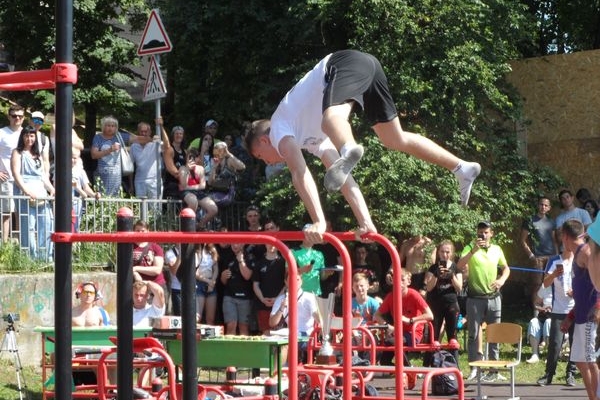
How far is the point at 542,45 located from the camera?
2203 cm

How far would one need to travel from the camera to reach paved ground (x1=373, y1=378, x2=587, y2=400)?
1221 centimetres

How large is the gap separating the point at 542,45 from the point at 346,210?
8.50m

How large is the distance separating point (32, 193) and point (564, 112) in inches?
366

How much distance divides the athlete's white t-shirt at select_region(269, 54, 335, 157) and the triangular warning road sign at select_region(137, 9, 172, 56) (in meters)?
7.18

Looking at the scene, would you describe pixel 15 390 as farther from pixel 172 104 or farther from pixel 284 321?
pixel 172 104

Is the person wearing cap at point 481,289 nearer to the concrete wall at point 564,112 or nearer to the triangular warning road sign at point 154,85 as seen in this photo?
the triangular warning road sign at point 154,85

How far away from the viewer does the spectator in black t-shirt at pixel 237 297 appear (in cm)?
1416

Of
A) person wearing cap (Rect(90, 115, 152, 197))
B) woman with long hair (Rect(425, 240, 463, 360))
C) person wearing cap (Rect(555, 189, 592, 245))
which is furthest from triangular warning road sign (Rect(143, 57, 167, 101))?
person wearing cap (Rect(555, 189, 592, 245))

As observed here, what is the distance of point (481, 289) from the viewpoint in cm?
1363

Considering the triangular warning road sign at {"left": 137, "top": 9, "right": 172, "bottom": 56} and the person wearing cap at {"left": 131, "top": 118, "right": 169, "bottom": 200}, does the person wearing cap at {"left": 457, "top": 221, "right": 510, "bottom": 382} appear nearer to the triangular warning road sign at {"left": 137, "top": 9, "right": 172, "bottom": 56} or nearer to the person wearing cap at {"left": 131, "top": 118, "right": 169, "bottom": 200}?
the person wearing cap at {"left": 131, "top": 118, "right": 169, "bottom": 200}

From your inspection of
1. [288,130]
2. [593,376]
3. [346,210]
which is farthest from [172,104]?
[288,130]

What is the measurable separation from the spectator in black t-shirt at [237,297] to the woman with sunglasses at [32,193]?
2.22 metres

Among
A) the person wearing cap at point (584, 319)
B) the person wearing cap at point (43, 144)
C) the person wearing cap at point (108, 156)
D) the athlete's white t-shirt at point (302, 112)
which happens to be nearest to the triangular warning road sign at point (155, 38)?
the person wearing cap at point (108, 156)

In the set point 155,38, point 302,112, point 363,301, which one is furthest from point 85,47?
point 302,112
